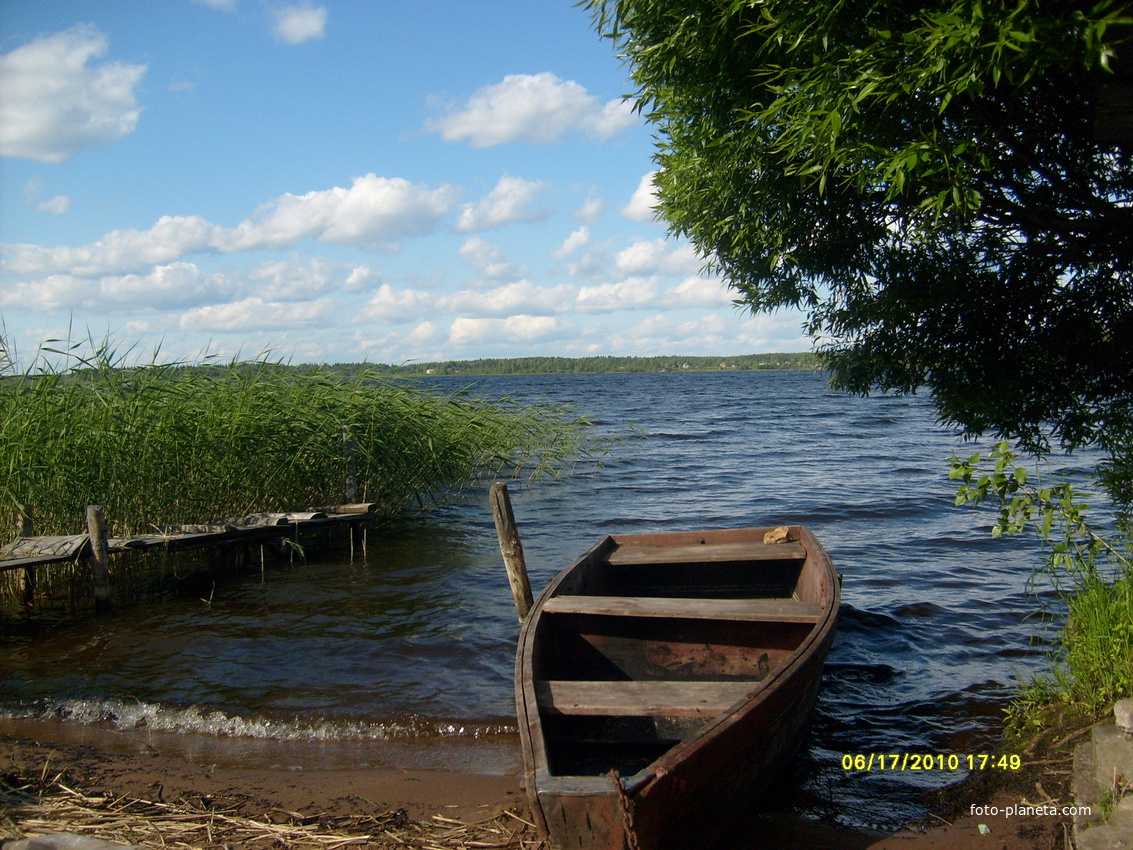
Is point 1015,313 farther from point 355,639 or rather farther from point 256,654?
point 256,654

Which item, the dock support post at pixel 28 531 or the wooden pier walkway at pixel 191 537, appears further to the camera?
the dock support post at pixel 28 531

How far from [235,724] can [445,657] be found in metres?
1.90

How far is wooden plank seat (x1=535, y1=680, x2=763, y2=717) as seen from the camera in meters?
4.01

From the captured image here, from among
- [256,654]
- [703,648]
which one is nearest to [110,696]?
[256,654]

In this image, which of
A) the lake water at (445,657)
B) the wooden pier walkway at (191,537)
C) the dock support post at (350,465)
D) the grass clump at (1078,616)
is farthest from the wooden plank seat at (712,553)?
the dock support post at (350,465)

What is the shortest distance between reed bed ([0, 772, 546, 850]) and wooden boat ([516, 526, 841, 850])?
1.92ft

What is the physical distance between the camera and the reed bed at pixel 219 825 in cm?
390

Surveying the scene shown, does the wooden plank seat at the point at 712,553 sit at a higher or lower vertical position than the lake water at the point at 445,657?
higher

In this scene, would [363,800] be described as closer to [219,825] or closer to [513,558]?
[219,825]

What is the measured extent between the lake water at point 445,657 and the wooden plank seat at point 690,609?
3.14 ft

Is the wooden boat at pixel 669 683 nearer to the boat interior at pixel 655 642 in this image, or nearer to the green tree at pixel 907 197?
the boat interior at pixel 655 642

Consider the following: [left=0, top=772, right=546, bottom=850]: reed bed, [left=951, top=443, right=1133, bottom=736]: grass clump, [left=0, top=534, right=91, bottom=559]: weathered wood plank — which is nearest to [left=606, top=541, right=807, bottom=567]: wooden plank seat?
[left=951, top=443, right=1133, bottom=736]: grass clump

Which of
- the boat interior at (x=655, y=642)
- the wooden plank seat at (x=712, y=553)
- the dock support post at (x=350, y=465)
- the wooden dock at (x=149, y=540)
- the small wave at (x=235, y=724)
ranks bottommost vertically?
the small wave at (x=235, y=724)

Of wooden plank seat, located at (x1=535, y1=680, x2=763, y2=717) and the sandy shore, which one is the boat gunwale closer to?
wooden plank seat, located at (x1=535, y1=680, x2=763, y2=717)
